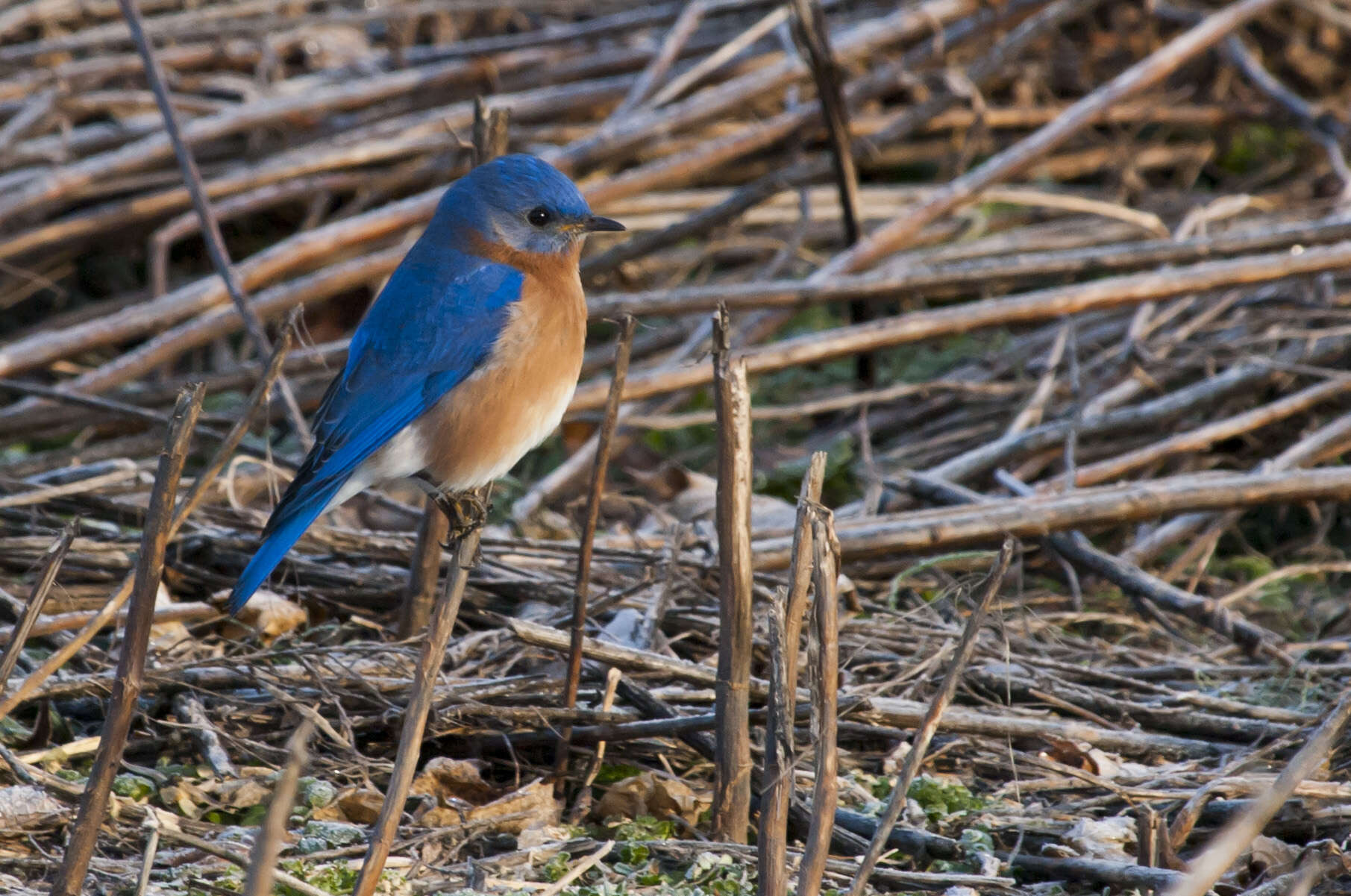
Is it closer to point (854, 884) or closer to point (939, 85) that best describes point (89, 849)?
point (854, 884)

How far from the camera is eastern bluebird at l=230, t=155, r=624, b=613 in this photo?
122 inches

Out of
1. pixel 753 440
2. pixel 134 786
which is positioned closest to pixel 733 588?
pixel 134 786

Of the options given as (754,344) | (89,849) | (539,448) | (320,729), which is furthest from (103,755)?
(754,344)

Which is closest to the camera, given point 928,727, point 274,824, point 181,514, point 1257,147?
point 274,824

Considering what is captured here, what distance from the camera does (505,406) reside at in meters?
3.13

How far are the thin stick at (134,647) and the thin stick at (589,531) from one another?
36.2 inches

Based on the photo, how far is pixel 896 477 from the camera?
420 centimetres

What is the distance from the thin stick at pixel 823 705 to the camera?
2010 mm

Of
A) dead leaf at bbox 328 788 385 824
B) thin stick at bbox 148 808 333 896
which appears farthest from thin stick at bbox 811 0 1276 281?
thin stick at bbox 148 808 333 896

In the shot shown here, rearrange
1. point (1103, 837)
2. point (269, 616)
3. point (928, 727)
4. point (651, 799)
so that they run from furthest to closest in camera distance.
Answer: point (269, 616), point (651, 799), point (1103, 837), point (928, 727)

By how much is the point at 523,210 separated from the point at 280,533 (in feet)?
3.24

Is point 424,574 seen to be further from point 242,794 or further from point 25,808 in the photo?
point 25,808

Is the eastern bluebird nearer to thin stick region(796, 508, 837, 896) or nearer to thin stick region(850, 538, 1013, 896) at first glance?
thin stick region(796, 508, 837, 896)

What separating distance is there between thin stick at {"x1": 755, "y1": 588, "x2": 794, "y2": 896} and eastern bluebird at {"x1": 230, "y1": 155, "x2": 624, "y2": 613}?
1.11 metres
